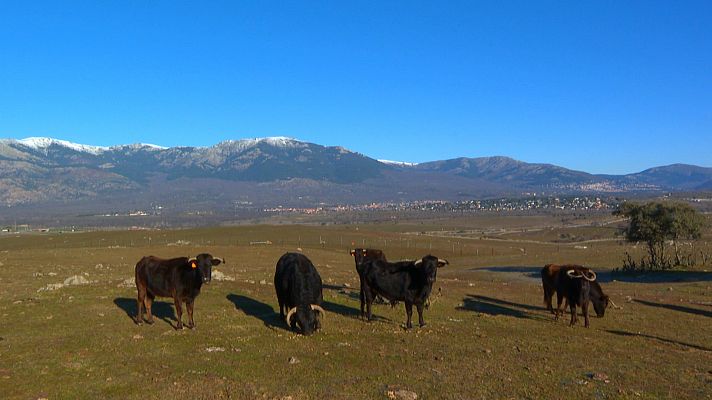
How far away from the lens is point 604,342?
16.8 m

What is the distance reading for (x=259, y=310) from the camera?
20250 millimetres

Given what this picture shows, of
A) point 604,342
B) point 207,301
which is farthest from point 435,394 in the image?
point 207,301

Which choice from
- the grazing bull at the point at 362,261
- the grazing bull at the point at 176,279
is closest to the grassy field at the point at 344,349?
A: the grazing bull at the point at 362,261

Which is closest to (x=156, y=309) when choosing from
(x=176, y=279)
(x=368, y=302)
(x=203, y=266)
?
(x=176, y=279)

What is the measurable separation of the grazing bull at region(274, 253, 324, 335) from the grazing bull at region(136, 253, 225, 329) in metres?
2.24

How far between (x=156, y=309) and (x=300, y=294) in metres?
6.33

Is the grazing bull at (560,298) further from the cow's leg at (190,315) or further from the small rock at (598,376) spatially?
the cow's leg at (190,315)

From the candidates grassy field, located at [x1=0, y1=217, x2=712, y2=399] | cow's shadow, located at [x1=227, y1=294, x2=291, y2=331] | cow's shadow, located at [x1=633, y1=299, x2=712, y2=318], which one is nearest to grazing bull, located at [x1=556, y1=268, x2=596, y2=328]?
grassy field, located at [x1=0, y1=217, x2=712, y2=399]

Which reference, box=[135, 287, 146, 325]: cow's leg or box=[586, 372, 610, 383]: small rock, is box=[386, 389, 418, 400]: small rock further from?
box=[135, 287, 146, 325]: cow's leg

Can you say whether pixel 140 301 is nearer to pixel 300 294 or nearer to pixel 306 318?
pixel 300 294

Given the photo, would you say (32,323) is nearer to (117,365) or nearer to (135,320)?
(135,320)

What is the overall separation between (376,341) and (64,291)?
1494 cm

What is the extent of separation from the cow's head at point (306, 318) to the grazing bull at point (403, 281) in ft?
8.52

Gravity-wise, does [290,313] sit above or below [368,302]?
above
